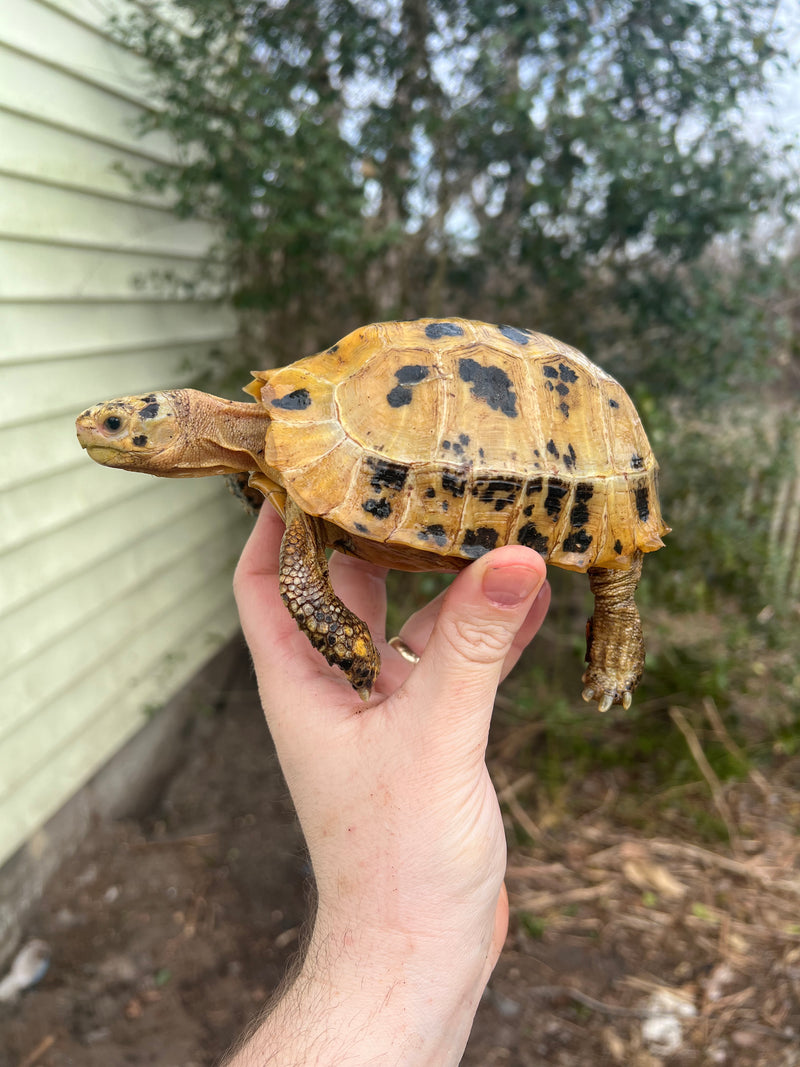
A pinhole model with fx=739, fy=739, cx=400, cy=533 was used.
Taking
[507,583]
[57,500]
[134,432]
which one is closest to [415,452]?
[507,583]

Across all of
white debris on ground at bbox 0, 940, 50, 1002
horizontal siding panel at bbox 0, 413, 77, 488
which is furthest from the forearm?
horizontal siding panel at bbox 0, 413, 77, 488

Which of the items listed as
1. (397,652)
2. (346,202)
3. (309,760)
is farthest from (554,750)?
(346,202)

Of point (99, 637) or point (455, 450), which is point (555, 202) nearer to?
point (455, 450)

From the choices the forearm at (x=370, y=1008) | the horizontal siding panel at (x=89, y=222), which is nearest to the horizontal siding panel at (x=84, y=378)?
the horizontal siding panel at (x=89, y=222)

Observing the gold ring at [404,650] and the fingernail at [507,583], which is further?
the gold ring at [404,650]

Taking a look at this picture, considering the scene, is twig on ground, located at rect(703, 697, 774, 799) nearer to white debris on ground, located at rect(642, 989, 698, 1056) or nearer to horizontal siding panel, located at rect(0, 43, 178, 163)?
white debris on ground, located at rect(642, 989, 698, 1056)

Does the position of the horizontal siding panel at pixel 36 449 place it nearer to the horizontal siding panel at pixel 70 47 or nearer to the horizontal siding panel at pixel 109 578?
the horizontal siding panel at pixel 109 578
